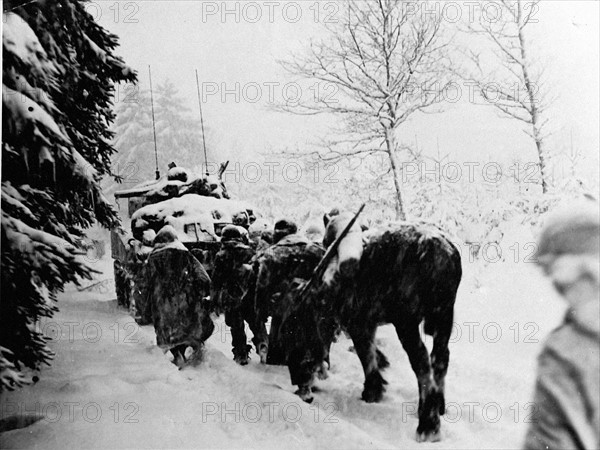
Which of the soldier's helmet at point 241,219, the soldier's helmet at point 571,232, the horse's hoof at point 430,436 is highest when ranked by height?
the soldier's helmet at point 241,219

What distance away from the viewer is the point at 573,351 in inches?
100.0

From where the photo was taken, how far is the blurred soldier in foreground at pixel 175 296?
353 cm

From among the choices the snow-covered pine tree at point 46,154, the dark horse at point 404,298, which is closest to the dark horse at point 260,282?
the dark horse at point 404,298

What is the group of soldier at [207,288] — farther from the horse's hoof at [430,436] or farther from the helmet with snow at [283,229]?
the horse's hoof at [430,436]

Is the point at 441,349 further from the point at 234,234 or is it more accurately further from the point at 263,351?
the point at 234,234

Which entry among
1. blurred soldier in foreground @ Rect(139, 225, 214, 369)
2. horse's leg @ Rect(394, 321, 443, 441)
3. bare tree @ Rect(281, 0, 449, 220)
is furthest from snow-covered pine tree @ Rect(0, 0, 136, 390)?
horse's leg @ Rect(394, 321, 443, 441)

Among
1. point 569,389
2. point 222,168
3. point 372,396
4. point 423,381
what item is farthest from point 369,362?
point 222,168

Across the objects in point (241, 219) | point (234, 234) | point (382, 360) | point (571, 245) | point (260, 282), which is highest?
point (241, 219)

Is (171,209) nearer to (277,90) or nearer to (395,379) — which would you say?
(277,90)

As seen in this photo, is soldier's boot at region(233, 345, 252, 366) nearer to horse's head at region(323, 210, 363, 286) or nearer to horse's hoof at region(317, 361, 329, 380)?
horse's hoof at region(317, 361, 329, 380)

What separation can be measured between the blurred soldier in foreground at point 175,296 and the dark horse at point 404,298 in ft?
3.67

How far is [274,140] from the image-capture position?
3.21 m

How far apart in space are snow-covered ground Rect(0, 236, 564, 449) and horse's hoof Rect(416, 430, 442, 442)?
4 centimetres

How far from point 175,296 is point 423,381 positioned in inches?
74.4
